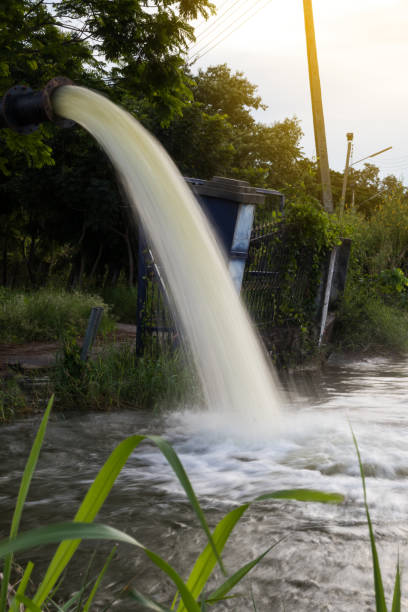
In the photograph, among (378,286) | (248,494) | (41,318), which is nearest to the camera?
(248,494)

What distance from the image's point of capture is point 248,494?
10.1 feet

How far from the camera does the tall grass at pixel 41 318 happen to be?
8.55m

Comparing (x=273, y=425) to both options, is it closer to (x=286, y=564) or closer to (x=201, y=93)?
(x=286, y=564)

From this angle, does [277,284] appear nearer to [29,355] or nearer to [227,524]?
[29,355]

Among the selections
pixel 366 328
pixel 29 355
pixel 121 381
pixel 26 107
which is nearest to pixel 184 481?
pixel 26 107

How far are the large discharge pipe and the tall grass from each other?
480cm

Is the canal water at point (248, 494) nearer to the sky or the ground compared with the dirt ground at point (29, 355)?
nearer to the sky

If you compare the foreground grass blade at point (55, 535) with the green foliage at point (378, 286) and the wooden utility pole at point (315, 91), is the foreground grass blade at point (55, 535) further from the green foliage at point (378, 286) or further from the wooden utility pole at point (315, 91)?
the wooden utility pole at point (315, 91)

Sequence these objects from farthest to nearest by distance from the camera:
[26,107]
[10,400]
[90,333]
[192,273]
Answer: [90,333] → [192,273] → [10,400] → [26,107]

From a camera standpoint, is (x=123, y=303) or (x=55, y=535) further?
(x=123, y=303)

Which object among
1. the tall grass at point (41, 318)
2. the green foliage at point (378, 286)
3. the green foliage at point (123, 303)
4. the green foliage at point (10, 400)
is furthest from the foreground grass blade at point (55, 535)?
the green foliage at point (123, 303)

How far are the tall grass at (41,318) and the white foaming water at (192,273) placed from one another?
3247 millimetres

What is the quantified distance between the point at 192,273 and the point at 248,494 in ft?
7.46

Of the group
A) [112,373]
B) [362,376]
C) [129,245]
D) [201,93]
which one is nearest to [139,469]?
[112,373]
